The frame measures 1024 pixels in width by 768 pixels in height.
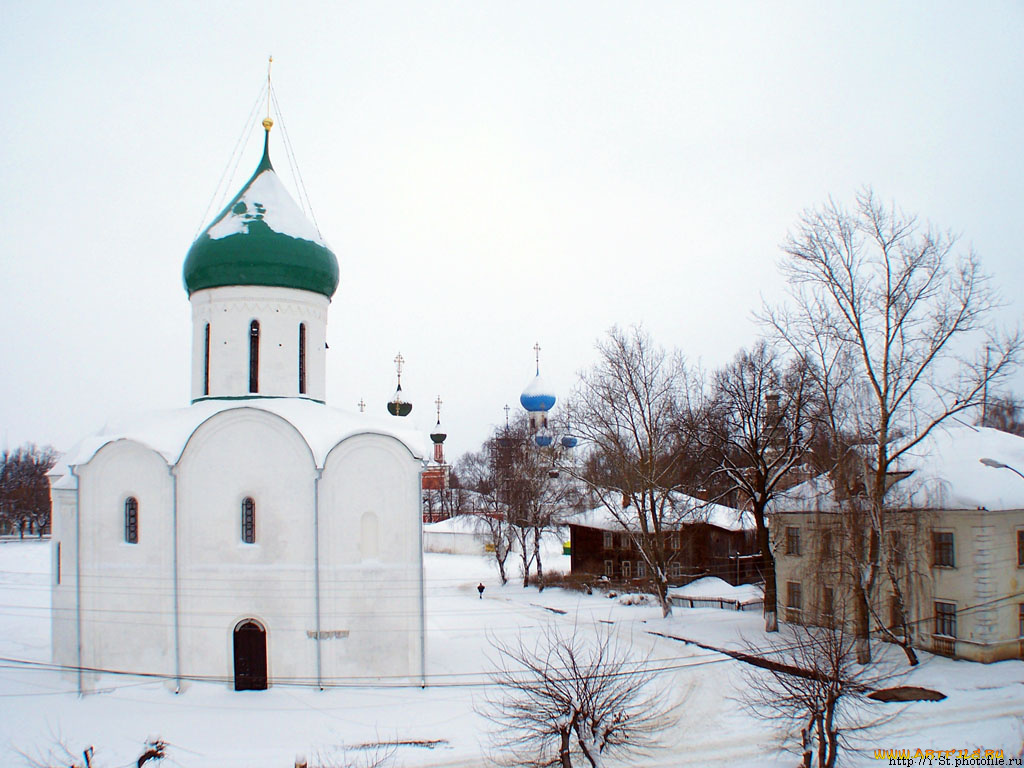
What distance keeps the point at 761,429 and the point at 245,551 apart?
1311 centimetres

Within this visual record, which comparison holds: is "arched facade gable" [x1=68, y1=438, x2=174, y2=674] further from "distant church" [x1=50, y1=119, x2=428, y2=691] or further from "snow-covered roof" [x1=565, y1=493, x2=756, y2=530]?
"snow-covered roof" [x1=565, y1=493, x2=756, y2=530]

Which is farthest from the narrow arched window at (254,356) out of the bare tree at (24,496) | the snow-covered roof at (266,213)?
the bare tree at (24,496)

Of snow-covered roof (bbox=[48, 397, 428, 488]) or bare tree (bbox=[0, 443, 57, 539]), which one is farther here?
bare tree (bbox=[0, 443, 57, 539])

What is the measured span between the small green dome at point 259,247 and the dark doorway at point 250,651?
24.1 ft

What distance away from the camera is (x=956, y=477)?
56.8ft

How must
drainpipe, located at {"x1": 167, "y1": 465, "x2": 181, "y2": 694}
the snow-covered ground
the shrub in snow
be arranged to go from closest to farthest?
the snow-covered ground < drainpipe, located at {"x1": 167, "y1": 465, "x2": 181, "y2": 694} < the shrub in snow

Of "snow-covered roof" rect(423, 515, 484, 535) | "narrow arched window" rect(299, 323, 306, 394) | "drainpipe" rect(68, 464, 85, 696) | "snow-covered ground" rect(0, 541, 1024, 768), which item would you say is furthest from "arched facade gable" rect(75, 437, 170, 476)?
"snow-covered roof" rect(423, 515, 484, 535)

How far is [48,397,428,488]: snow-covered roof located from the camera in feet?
51.0

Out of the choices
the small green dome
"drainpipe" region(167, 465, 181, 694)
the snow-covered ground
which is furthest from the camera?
the small green dome

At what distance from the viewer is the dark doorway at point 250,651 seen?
14.9 m

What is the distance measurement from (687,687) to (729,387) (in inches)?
337

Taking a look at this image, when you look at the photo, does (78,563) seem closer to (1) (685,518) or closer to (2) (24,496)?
(1) (685,518)

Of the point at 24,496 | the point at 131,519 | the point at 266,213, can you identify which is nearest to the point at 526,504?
the point at 266,213

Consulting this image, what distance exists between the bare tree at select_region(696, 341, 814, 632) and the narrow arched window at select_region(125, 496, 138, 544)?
45.9 ft
